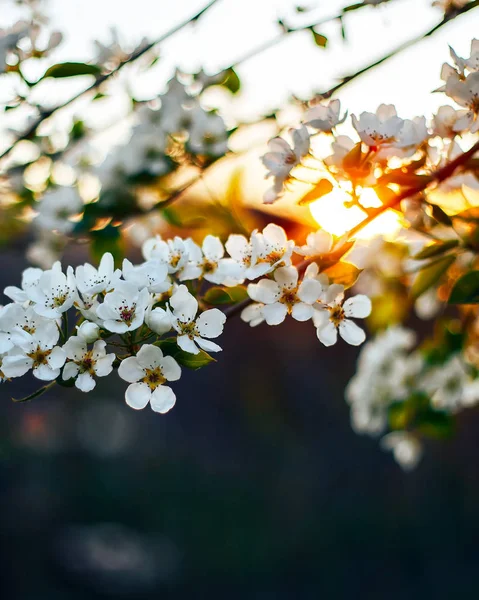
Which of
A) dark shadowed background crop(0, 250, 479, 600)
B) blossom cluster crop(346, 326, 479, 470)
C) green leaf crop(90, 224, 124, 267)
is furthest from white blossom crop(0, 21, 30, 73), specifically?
dark shadowed background crop(0, 250, 479, 600)

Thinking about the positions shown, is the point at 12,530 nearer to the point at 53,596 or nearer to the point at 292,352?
the point at 53,596

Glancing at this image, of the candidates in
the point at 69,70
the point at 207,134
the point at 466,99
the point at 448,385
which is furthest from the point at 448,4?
the point at 448,385

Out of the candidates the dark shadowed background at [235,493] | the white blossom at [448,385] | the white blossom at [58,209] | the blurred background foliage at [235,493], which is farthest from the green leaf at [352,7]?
the dark shadowed background at [235,493]

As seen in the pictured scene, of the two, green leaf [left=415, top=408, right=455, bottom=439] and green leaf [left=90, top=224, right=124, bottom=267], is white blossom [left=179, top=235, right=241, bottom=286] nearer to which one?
green leaf [left=90, top=224, right=124, bottom=267]

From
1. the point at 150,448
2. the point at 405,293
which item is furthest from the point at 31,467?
the point at 405,293

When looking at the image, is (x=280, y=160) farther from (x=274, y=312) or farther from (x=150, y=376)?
(x=150, y=376)

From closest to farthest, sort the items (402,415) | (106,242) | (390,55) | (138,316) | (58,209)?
(138,316)
(390,55)
(106,242)
(58,209)
(402,415)

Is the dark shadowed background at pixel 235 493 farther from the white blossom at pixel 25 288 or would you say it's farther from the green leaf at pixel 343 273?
the green leaf at pixel 343 273
